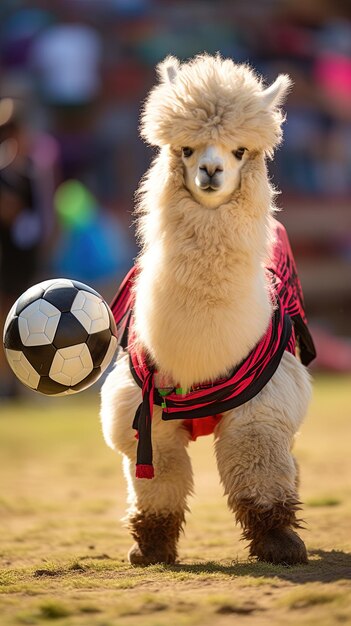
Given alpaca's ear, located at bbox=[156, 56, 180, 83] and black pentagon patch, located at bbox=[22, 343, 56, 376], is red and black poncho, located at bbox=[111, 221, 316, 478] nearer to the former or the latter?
black pentagon patch, located at bbox=[22, 343, 56, 376]

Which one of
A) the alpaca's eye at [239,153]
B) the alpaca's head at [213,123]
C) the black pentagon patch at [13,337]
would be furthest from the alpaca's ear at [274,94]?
the black pentagon patch at [13,337]

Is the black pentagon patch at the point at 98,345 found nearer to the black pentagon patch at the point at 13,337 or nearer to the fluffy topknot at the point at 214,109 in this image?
the black pentagon patch at the point at 13,337

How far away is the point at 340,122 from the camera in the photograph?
18016mm

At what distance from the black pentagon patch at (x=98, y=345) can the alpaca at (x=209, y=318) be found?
0.12m

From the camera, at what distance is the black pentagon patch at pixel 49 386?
4.39 m

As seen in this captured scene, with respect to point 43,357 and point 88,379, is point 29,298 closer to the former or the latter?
point 43,357

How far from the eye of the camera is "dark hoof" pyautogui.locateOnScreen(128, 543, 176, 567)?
14.4 ft

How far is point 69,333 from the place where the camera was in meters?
4.39

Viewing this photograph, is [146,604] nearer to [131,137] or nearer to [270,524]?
[270,524]

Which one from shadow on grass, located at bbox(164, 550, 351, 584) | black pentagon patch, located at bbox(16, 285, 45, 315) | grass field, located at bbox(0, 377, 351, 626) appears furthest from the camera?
black pentagon patch, located at bbox(16, 285, 45, 315)

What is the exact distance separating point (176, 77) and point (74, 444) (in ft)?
14.0

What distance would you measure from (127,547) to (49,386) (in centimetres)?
92

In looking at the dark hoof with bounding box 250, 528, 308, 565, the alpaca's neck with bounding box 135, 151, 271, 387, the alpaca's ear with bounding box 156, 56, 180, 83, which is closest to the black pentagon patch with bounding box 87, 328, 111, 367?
the alpaca's neck with bounding box 135, 151, 271, 387

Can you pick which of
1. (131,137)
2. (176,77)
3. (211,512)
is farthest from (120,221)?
(176,77)
